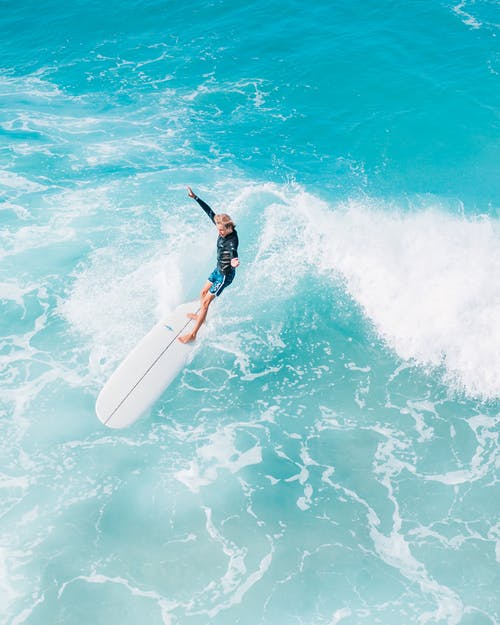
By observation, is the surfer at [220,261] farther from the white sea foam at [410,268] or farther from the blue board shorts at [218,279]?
the white sea foam at [410,268]

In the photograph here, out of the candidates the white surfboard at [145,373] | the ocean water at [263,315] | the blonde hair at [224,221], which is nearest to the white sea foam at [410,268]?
the ocean water at [263,315]

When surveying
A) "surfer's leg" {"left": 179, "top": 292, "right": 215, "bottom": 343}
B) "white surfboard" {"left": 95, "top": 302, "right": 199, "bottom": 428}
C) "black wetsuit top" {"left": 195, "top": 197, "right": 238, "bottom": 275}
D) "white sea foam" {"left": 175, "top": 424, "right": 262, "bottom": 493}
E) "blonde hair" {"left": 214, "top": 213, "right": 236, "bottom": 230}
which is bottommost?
"white sea foam" {"left": 175, "top": 424, "right": 262, "bottom": 493}

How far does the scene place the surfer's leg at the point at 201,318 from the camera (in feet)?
49.4

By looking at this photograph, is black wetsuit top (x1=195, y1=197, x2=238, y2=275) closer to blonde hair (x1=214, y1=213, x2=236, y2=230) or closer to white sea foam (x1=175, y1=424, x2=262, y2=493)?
blonde hair (x1=214, y1=213, x2=236, y2=230)

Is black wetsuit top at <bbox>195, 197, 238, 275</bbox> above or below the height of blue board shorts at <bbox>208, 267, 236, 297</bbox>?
above

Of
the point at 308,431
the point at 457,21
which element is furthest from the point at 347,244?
the point at 457,21

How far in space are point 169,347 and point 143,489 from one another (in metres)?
3.50

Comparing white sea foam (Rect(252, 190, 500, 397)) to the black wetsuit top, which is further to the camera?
white sea foam (Rect(252, 190, 500, 397))

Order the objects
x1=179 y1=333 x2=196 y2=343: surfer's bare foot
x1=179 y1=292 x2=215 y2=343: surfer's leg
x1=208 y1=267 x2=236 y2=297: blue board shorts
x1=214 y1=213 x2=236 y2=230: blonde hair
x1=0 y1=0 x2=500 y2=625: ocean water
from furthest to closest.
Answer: x1=179 y1=333 x2=196 y2=343: surfer's bare foot < x1=179 y1=292 x2=215 y2=343: surfer's leg < x1=208 y1=267 x2=236 y2=297: blue board shorts < x1=214 y1=213 x2=236 y2=230: blonde hair < x1=0 y1=0 x2=500 y2=625: ocean water

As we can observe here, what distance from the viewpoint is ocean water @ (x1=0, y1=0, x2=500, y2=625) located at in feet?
39.9

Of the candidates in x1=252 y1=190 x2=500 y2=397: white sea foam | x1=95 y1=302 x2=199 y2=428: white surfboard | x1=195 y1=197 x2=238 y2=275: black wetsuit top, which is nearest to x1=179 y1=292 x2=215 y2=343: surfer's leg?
x1=95 y1=302 x2=199 y2=428: white surfboard

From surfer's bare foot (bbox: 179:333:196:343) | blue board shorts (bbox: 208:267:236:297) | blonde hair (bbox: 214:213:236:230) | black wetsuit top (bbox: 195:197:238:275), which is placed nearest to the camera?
blonde hair (bbox: 214:213:236:230)

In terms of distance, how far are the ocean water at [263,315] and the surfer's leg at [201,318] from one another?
93 centimetres

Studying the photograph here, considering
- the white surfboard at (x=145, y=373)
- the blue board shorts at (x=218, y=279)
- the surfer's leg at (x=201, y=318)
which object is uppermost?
the blue board shorts at (x=218, y=279)
